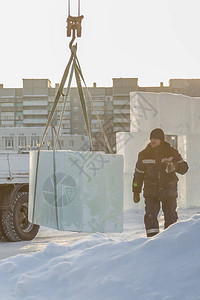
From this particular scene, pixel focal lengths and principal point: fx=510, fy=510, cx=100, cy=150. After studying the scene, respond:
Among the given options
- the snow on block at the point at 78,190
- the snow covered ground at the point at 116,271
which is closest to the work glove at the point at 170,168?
the snow on block at the point at 78,190

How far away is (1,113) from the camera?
99812 millimetres

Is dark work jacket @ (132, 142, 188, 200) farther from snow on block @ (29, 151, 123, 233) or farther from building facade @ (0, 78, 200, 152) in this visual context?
building facade @ (0, 78, 200, 152)

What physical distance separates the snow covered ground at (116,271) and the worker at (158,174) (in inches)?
57.4

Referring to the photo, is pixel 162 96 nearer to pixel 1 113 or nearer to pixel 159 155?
pixel 159 155

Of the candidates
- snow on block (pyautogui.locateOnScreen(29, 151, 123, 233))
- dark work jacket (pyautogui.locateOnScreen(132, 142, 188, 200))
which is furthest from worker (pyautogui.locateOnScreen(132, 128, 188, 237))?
snow on block (pyautogui.locateOnScreen(29, 151, 123, 233))

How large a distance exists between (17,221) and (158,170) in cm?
361

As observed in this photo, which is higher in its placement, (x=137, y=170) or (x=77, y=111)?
(x=77, y=111)

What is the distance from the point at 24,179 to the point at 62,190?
2.88m

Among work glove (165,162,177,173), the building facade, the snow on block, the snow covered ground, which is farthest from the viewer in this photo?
the building facade

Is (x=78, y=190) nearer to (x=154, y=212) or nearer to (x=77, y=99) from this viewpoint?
(x=154, y=212)

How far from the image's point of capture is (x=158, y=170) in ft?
21.5

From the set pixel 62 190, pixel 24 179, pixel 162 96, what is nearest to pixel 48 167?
pixel 62 190

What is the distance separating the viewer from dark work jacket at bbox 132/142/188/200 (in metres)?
6.54

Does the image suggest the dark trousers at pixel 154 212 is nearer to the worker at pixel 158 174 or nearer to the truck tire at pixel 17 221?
the worker at pixel 158 174
